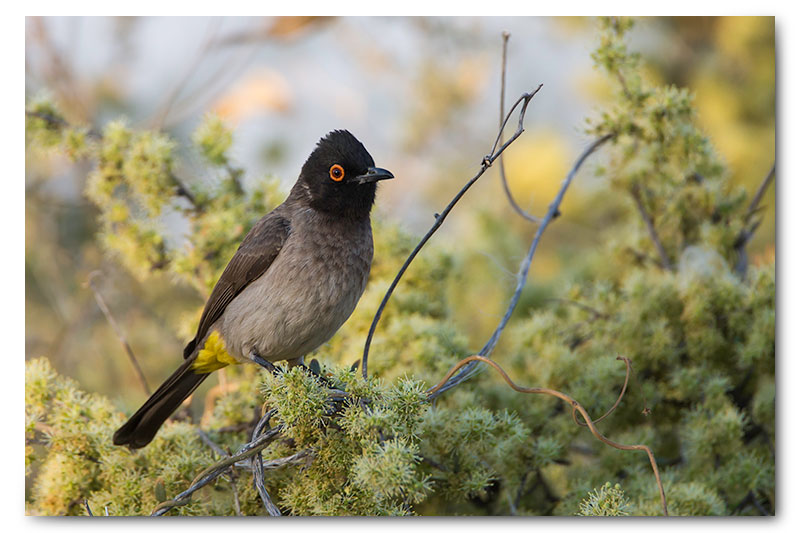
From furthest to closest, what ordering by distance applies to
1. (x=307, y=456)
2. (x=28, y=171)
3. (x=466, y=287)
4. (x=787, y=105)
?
(x=466, y=287)
(x=28, y=171)
(x=787, y=105)
(x=307, y=456)

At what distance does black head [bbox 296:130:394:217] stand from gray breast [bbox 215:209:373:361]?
36 mm

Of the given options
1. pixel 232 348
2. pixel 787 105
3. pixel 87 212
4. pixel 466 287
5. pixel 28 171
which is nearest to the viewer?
pixel 232 348

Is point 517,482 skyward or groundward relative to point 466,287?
groundward

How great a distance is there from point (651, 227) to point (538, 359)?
0.58m

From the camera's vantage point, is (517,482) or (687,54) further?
(687,54)

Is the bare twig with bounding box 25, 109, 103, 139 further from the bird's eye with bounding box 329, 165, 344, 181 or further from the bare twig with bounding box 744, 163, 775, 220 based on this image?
the bare twig with bounding box 744, 163, 775, 220

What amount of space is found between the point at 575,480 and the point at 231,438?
885 millimetres

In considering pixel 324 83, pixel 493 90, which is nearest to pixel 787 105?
pixel 493 90

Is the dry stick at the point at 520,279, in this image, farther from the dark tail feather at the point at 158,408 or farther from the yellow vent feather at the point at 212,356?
the dark tail feather at the point at 158,408

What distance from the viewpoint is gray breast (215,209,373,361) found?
175cm

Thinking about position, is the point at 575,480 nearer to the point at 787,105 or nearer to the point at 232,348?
the point at 232,348

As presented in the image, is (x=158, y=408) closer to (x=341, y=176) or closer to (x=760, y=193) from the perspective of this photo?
(x=341, y=176)

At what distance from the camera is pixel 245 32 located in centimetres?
248

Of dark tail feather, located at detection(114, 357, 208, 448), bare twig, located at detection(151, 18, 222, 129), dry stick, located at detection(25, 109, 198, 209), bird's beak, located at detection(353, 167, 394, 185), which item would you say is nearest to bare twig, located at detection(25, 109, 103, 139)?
dry stick, located at detection(25, 109, 198, 209)
